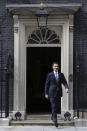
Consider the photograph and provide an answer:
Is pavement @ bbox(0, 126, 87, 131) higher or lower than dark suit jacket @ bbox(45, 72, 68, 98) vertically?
lower

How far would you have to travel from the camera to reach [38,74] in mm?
15258

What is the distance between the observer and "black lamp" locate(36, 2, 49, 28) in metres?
12.2

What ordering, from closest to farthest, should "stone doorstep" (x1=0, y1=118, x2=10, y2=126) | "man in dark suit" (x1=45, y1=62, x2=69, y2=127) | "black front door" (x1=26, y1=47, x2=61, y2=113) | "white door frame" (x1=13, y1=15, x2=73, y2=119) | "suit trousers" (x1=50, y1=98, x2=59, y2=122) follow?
"suit trousers" (x1=50, y1=98, x2=59, y2=122) → "man in dark suit" (x1=45, y1=62, x2=69, y2=127) → "stone doorstep" (x1=0, y1=118, x2=10, y2=126) → "white door frame" (x1=13, y1=15, x2=73, y2=119) → "black front door" (x1=26, y1=47, x2=61, y2=113)

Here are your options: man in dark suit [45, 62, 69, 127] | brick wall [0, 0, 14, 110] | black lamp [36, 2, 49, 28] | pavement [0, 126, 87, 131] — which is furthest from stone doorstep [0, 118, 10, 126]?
black lamp [36, 2, 49, 28]

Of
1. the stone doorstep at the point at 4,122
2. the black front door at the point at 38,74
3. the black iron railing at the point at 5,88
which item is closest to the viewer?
→ the stone doorstep at the point at 4,122

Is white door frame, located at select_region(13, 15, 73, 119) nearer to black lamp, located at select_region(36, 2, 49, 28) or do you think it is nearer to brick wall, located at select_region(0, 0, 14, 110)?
brick wall, located at select_region(0, 0, 14, 110)

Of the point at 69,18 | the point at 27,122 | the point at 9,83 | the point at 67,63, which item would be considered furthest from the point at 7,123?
the point at 69,18

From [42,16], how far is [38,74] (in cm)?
335

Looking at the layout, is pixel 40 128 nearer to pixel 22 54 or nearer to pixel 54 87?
pixel 54 87

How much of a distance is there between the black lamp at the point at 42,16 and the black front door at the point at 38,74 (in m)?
1.72

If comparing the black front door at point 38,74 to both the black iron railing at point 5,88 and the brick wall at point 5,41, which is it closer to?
the brick wall at point 5,41

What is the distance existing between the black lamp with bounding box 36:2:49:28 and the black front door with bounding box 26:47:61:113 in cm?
172

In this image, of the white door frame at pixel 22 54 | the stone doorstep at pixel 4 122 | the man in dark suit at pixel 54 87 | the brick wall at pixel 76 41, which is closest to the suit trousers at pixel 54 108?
the man in dark suit at pixel 54 87

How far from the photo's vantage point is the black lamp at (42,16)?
40.2 ft
